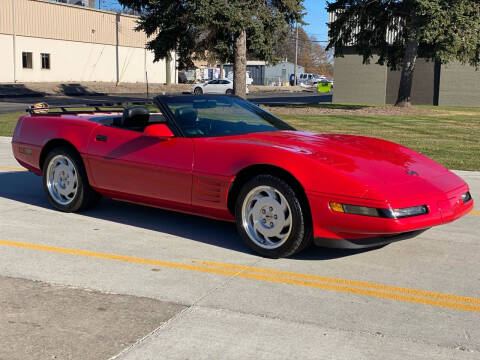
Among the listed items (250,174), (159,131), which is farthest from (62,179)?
(250,174)

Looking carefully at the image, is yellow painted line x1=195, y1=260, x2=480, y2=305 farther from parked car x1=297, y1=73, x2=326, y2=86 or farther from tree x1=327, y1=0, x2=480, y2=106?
parked car x1=297, y1=73, x2=326, y2=86

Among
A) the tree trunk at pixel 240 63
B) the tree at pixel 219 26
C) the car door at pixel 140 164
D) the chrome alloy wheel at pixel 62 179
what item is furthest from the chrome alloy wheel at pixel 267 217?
the tree trunk at pixel 240 63

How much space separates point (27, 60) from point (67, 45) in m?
4.59

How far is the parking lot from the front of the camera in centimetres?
363

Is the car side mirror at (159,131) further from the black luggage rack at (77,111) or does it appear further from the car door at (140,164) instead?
the black luggage rack at (77,111)

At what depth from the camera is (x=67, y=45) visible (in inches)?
2281

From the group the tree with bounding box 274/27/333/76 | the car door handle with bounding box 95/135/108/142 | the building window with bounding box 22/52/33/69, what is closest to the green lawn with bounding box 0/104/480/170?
the car door handle with bounding box 95/135/108/142

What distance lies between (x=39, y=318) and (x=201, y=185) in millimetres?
2083

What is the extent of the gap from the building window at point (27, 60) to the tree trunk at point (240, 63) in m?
31.2

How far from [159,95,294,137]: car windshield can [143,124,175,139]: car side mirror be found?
136 mm

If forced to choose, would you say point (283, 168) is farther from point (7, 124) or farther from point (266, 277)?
point (7, 124)

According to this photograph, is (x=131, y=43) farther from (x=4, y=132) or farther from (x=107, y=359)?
(x=107, y=359)

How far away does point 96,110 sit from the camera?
8.11 metres

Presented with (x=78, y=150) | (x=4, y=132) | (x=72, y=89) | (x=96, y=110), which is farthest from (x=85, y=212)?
(x=72, y=89)
